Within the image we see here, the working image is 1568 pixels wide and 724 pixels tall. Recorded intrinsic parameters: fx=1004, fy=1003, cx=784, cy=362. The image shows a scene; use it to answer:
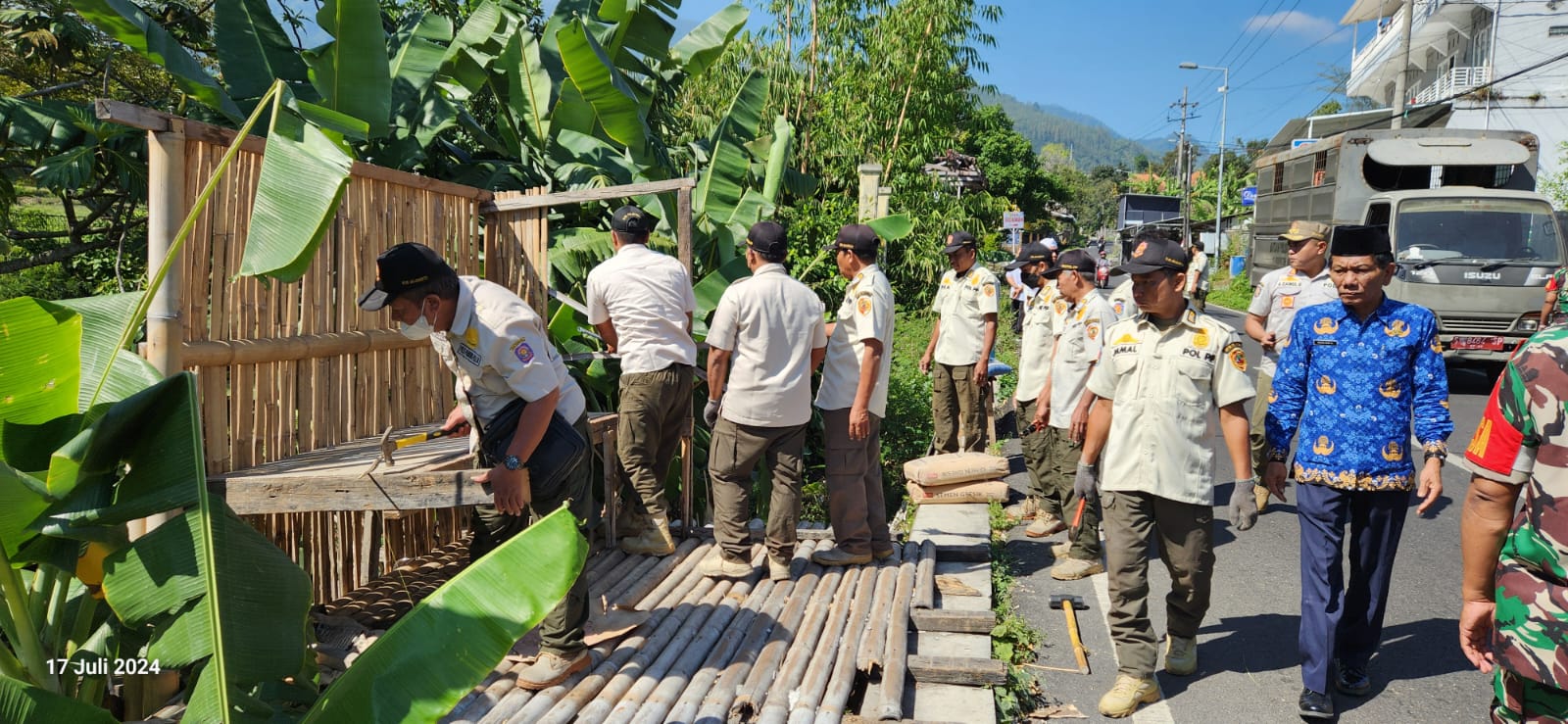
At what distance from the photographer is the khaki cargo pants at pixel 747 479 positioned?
16.5 feet

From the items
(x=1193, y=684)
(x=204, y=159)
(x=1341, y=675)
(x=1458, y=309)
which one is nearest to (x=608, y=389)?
(x=204, y=159)

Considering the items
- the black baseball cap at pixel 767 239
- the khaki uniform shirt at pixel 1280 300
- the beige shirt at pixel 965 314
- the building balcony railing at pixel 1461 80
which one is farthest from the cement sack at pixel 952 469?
the building balcony railing at pixel 1461 80

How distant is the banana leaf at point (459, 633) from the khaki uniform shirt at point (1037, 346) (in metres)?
4.68

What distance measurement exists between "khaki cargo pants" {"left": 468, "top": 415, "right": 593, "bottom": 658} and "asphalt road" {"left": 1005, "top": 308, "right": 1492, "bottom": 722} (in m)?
2.00

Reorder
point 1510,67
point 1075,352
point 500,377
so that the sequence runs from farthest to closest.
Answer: point 1510,67
point 1075,352
point 500,377

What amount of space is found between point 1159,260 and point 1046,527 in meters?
2.90

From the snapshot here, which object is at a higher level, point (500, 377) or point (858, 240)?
point (858, 240)

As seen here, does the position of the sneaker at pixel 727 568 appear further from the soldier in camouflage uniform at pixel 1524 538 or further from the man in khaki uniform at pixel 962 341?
the soldier in camouflage uniform at pixel 1524 538

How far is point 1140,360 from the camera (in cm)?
412

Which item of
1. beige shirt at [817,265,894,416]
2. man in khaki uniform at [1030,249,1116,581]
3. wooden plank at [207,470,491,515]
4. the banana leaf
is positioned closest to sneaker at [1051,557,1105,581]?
man in khaki uniform at [1030,249,1116,581]

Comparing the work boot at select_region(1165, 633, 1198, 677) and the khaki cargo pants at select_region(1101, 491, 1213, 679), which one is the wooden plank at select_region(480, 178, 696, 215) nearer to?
the khaki cargo pants at select_region(1101, 491, 1213, 679)

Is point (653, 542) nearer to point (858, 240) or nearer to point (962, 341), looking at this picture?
point (858, 240)

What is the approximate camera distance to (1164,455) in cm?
399

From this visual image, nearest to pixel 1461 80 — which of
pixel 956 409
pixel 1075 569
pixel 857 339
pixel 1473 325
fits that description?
pixel 1473 325
